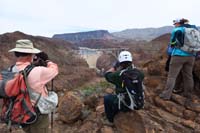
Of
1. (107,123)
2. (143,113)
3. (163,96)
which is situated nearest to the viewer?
(143,113)

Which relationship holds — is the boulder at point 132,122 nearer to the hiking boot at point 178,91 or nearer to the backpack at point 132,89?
the backpack at point 132,89

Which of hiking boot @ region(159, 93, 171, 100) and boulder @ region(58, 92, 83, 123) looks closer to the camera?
boulder @ region(58, 92, 83, 123)

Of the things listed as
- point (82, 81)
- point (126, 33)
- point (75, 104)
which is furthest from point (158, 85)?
point (126, 33)

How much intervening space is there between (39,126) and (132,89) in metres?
1.35

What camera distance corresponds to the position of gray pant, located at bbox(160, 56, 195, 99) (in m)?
4.72

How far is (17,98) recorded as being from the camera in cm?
286

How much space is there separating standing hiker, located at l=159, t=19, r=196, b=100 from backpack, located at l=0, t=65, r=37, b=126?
269 centimetres

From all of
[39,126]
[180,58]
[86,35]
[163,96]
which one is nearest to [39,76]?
[39,126]

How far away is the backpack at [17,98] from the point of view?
280 centimetres

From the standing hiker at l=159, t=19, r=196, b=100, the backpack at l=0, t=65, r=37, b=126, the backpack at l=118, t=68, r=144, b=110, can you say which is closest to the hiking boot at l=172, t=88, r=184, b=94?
the standing hiker at l=159, t=19, r=196, b=100

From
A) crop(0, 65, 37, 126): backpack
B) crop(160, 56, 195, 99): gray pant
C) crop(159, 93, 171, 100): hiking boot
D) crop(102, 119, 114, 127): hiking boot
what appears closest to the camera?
crop(0, 65, 37, 126): backpack

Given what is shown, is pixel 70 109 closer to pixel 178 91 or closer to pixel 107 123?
pixel 107 123

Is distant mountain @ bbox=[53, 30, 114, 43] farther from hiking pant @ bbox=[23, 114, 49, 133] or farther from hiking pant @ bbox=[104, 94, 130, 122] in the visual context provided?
hiking pant @ bbox=[23, 114, 49, 133]

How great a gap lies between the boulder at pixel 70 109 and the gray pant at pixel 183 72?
60.9 inches
